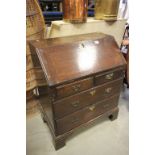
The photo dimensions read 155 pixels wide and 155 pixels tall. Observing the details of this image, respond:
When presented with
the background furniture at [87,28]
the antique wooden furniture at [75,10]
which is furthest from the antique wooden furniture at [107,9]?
the antique wooden furniture at [75,10]

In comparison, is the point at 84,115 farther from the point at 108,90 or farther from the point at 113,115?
the point at 113,115

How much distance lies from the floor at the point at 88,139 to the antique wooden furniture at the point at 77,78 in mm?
144

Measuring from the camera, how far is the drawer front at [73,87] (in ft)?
4.13

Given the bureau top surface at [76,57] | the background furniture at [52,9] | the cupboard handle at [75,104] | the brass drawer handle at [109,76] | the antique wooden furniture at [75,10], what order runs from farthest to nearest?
the background furniture at [52,9] → the antique wooden furniture at [75,10] → the brass drawer handle at [109,76] → the cupboard handle at [75,104] → the bureau top surface at [76,57]

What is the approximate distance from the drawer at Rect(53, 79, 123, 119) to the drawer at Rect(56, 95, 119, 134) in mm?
57

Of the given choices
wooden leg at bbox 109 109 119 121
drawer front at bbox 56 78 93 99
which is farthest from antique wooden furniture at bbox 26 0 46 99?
wooden leg at bbox 109 109 119 121

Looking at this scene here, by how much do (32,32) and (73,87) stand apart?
793mm

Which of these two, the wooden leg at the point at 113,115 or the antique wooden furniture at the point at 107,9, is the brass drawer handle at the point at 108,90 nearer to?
the wooden leg at the point at 113,115

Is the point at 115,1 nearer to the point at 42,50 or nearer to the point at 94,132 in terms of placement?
the point at 42,50

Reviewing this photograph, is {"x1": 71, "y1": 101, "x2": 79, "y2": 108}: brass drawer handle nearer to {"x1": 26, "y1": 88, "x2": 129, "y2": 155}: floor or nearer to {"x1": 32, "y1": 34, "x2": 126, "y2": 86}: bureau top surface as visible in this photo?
{"x1": 32, "y1": 34, "x2": 126, "y2": 86}: bureau top surface
